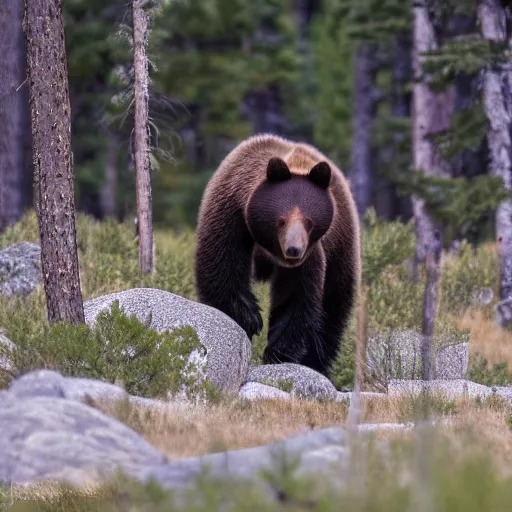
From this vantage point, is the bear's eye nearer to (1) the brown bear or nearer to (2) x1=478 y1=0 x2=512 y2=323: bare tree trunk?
(1) the brown bear

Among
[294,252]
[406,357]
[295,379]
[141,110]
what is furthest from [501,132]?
[294,252]

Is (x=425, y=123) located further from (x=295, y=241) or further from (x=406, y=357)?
(x=295, y=241)

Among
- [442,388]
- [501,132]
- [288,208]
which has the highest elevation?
[501,132]

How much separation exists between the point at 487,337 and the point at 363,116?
1931 centimetres

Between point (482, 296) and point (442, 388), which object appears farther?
point (482, 296)

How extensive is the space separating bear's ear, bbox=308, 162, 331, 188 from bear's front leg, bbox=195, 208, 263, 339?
81 centimetres

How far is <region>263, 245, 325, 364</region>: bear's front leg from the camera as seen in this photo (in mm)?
10477

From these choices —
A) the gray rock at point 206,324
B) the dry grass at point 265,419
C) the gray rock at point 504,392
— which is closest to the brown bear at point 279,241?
the gray rock at point 206,324

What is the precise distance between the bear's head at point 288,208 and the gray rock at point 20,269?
428 centimetres

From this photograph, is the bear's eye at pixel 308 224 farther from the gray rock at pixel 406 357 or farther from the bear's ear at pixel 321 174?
the gray rock at pixel 406 357

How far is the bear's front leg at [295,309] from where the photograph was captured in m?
10.5

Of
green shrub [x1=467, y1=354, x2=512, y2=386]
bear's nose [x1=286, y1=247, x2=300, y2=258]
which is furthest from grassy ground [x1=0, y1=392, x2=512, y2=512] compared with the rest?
green shrub [x1=467, y1=354, x2=512, y2=386]

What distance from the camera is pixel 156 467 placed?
5543mm

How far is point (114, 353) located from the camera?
877 cm
